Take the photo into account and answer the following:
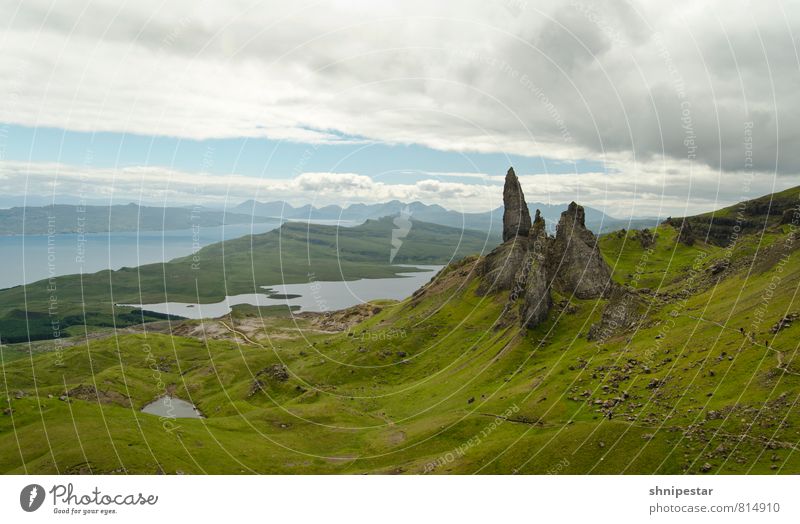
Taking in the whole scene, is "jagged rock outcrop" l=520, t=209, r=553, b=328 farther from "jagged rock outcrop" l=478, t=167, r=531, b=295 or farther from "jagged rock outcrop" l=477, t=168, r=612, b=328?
"jagged rock outcrop" l=478, t=167, r=531, b=295

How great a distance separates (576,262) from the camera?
149 metres

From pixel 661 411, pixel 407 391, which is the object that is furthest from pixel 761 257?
pixel 407 391

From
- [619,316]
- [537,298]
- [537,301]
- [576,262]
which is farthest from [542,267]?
[619,316]

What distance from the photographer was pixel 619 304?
113625 mm

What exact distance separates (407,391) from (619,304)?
184 ft

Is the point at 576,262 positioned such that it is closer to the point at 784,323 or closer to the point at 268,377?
the point at 784,323

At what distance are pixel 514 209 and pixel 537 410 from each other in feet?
380

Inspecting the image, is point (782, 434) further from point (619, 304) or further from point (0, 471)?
point (0, 471)

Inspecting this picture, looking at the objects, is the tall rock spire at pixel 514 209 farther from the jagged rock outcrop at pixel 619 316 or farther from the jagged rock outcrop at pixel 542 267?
the jagged rock outcrop at pixel 619 316

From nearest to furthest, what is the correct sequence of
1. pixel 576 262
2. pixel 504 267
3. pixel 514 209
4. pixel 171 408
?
pixel 576 262 → pixel 171 408 → pixel 504 267 → pixel 514 209

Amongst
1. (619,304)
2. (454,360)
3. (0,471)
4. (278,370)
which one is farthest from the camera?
(278,370)

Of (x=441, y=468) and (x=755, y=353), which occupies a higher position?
(x=755, y=353)

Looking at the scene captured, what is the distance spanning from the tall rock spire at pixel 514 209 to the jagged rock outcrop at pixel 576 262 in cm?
3305

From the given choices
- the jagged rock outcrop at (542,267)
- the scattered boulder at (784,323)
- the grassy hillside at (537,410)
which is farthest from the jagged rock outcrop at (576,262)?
the scattered boulder at (784,323)
